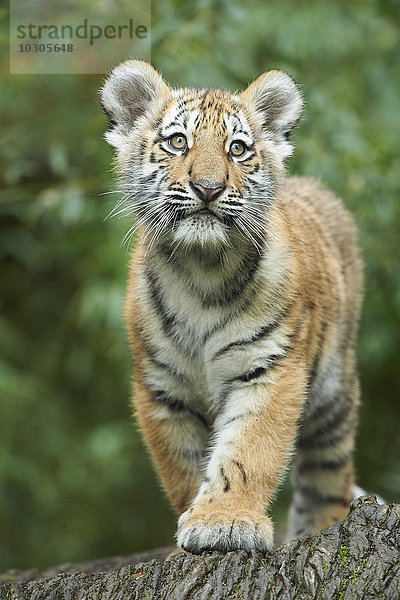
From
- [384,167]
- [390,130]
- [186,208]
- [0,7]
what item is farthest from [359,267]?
[0,7]

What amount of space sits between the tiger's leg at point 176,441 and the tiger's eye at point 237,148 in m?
1.49

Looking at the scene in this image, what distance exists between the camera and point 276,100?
5.48 m

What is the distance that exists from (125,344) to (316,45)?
3224mm

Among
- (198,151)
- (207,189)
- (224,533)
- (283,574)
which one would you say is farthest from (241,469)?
(198,151)

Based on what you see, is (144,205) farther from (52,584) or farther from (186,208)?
(52,584)

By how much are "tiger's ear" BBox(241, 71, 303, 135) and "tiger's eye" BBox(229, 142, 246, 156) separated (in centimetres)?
49

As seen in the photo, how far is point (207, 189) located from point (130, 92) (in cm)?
129

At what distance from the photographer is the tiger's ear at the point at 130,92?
5320 mm

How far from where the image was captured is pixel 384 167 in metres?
7.69

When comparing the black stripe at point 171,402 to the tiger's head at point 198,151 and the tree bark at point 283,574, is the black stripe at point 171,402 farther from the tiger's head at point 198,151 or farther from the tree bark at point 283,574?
the tree bark at point 283,574

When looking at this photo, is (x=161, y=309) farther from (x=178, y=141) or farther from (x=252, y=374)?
(x=178, y=141)

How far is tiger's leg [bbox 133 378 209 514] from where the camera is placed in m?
5.15

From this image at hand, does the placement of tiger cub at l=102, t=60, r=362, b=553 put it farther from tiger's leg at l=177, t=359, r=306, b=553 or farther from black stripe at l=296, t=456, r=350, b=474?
black stripe at l=296, t=456, r=350, b=474

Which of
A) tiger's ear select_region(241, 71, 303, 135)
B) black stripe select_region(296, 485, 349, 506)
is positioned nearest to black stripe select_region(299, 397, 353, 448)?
black stripe select_region(296, 485, 349, 506)
